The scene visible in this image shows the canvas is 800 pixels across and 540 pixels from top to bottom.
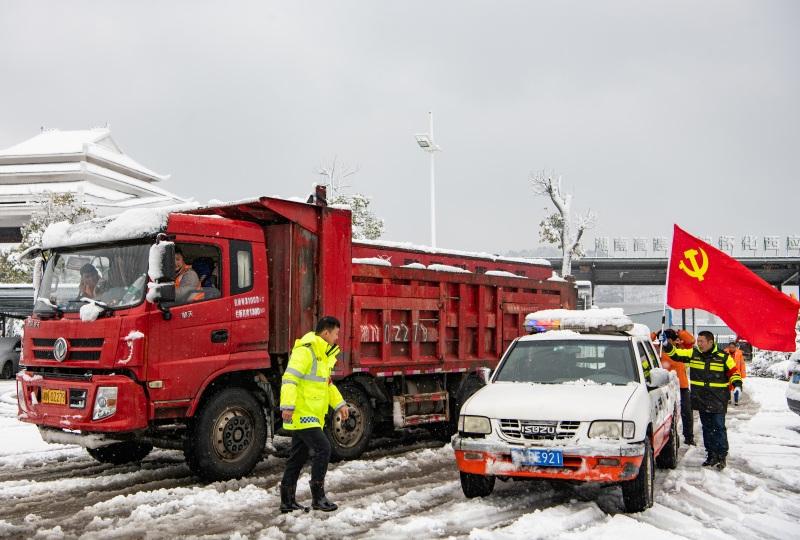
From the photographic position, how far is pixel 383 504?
6719 mm

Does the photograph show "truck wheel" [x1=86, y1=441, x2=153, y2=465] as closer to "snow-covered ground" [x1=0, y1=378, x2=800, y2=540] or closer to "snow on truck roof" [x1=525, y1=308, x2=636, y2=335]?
"snow-covered ground" [x1=0, y1=378, x2=800, y2=540]

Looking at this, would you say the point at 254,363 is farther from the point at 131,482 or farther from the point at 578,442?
the point at 578,442

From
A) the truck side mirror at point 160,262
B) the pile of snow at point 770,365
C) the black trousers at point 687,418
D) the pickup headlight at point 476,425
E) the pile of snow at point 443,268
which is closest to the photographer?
the pickup headlight at point 476,425

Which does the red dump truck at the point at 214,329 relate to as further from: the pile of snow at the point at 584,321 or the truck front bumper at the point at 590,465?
the truck front bumper at the point at 590,465

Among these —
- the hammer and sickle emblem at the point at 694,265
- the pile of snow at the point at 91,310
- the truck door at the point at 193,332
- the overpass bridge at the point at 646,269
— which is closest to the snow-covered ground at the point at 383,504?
the truck door at the point at 193,332

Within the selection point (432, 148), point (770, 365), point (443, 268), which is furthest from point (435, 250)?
point (770, 365)

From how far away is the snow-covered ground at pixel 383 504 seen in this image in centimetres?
598

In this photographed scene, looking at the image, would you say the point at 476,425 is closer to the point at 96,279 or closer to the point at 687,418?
the point at 96,279

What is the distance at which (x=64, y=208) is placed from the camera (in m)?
32.4

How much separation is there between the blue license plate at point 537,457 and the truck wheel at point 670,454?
281 centimetres

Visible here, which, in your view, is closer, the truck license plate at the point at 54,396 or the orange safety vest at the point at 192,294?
the truck license plate at the point at 54,396

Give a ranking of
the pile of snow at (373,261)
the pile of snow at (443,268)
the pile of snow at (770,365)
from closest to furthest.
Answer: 1. the pile of snow at (373,261)
2. the pile of snow at (443,268)
3. the pile of snow at (770,365)

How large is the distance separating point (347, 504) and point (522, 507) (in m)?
1.55

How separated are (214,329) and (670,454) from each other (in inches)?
208
